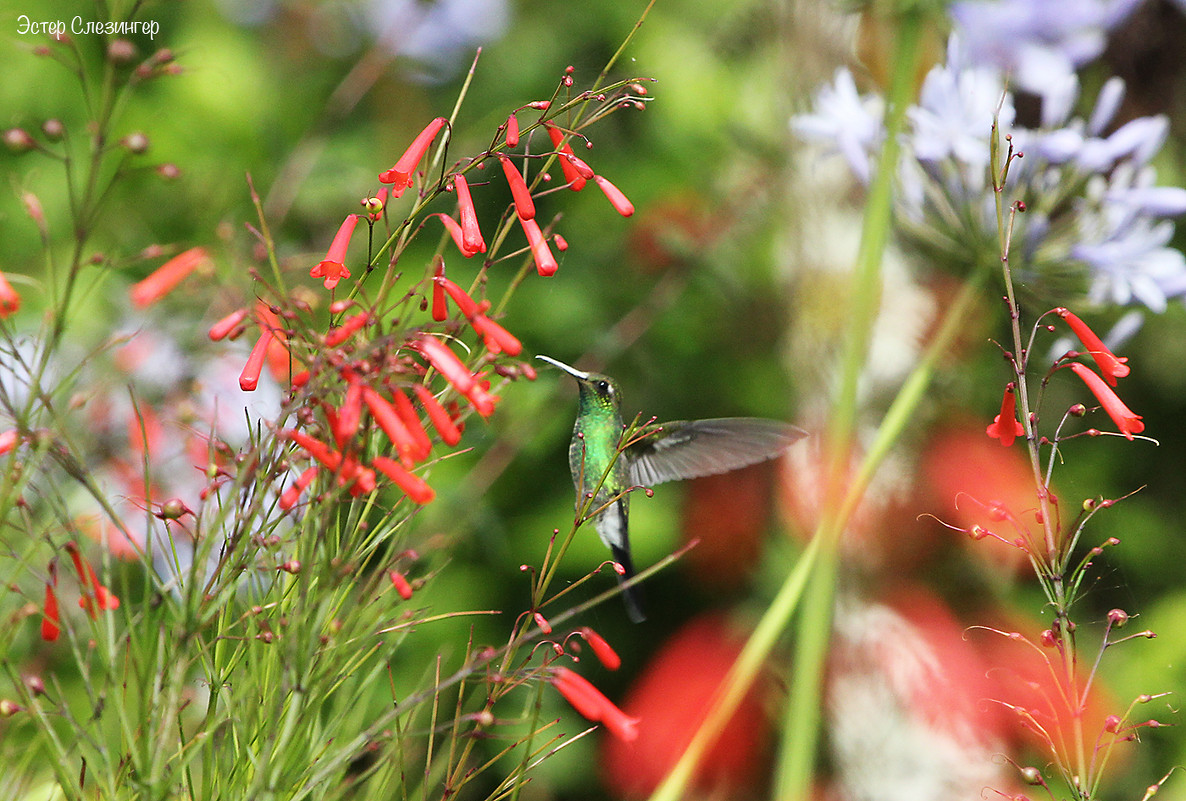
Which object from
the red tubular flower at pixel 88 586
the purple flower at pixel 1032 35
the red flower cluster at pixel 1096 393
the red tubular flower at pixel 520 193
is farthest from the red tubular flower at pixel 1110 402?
the red tubular flower at pixel 88 586

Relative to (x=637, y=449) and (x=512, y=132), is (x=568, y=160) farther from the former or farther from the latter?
(x=637, y=449)

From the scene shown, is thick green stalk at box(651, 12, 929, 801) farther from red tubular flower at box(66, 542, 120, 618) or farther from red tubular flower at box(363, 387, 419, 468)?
red tubular flower at box(66, 542, 120, 618)

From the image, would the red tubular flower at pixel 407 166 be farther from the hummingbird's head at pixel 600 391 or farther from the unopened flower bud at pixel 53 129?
the hummingbird's head at pixel 600 391

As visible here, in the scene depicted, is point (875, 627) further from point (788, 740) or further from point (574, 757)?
point (788, 740)

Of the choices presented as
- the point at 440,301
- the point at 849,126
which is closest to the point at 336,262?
the point at 440,301

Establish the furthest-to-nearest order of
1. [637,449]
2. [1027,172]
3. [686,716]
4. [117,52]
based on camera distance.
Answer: [686,716] → [637,449] → [1027,172] → [117,52]

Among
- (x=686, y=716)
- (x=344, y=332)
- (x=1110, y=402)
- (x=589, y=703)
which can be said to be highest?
(x=344, y=332)

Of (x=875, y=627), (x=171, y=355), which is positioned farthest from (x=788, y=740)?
(x=875, y=627)
